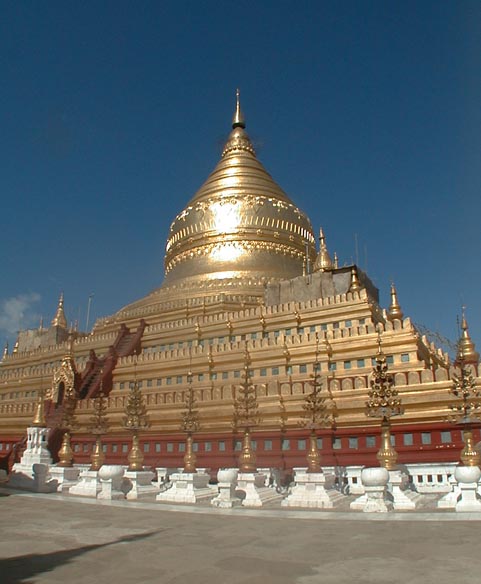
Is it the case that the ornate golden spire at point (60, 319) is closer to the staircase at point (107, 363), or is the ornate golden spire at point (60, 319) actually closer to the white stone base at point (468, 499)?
the staircase at point (107, 363)

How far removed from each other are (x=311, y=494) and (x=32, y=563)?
9204 mm

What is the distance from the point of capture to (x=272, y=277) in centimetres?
3844

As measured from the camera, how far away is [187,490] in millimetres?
17234

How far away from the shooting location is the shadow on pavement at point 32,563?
24.6ft

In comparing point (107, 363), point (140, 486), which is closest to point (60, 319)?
point (107, 363)

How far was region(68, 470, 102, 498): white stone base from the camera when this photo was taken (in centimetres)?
1950

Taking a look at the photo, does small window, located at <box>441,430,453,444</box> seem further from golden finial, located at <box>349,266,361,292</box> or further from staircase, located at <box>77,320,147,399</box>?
staircase, located at <box>77,320,147,399</box>

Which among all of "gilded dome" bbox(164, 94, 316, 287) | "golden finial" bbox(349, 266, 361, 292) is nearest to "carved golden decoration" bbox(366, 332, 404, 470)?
"golden finial" bbox(349, 266, 361, 292)

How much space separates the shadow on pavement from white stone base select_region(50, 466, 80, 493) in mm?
12811

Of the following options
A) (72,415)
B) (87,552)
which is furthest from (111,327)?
(87,552)

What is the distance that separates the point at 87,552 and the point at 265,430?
1450 cm

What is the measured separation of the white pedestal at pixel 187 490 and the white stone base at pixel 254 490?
1262 mm

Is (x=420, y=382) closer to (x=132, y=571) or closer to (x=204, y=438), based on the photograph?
(x=204, y=438)

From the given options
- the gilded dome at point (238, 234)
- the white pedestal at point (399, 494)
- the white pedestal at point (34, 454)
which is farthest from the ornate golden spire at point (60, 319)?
the white pedestal at point (399, 494)
